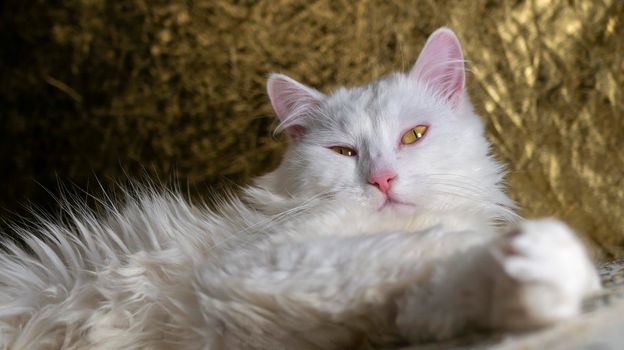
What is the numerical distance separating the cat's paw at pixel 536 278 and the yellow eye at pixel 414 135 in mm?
557

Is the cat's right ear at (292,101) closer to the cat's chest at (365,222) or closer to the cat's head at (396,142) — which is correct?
the cat's head at (396,142)

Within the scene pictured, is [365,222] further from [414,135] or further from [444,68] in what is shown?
[444,68]

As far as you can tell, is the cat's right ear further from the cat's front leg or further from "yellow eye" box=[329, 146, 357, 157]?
the cat's front leg

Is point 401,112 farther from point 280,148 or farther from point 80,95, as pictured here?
point 80,95

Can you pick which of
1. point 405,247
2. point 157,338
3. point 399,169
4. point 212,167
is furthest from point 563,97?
point 157,338

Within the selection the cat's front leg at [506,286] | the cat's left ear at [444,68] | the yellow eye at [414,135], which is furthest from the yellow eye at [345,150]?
the cat's front leg at [506,286]

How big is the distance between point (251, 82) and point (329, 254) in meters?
1.12

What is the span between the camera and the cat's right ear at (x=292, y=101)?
1.43 meters

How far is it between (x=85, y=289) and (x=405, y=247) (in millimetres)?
649

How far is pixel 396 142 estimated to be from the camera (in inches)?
48.3

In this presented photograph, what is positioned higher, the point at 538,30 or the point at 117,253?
the point at 538,30

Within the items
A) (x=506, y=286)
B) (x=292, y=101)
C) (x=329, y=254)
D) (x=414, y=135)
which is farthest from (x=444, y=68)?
(x=506, y=286)

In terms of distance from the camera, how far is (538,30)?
1881mm

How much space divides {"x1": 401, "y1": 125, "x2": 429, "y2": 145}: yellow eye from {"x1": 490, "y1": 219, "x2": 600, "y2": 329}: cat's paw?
0.56 meters
